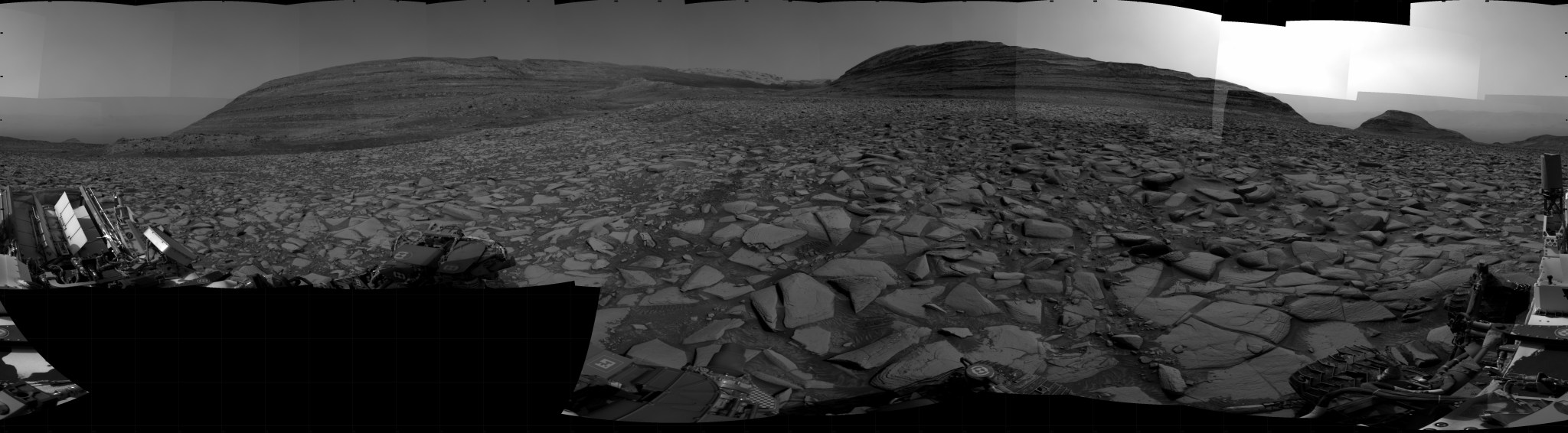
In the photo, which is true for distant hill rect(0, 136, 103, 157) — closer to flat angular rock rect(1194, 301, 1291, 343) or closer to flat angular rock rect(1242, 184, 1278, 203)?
flat angular rock rect(1194, 301, 1291, 343)

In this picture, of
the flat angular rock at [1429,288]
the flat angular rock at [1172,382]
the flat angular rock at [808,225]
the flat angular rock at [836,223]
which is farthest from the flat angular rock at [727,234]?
the flat angular rock at [1429,288]

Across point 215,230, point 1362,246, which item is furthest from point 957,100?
point 215,230

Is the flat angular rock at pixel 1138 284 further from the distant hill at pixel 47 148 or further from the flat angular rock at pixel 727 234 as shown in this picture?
the distant hill at pixel 47 148

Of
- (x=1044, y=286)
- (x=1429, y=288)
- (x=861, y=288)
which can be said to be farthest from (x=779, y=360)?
(x=1429, y=288)

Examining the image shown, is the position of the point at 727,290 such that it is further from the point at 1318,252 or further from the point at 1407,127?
the point at 1407,127

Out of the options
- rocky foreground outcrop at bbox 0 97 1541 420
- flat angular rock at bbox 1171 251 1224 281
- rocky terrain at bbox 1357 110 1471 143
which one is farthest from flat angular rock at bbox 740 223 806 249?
rocky terrain at bbox 1357 110 1471 143

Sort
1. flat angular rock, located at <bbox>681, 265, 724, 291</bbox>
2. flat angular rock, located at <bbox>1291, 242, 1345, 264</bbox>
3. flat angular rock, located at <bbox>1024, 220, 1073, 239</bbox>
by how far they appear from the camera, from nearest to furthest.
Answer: flat angular rock, located at <bbox>681, 265, 724, 291</bbox>, flat angular rock, located at <bbox>1291, 242, 1345, 264</bbox>, flat angular rock, located at <bbox>1024, 220, 1073, 239</bbox>

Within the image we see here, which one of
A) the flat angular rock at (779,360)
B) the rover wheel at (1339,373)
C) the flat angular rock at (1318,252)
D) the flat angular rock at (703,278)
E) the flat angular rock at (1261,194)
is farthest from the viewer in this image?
the flat angular rock at (1261,194)
